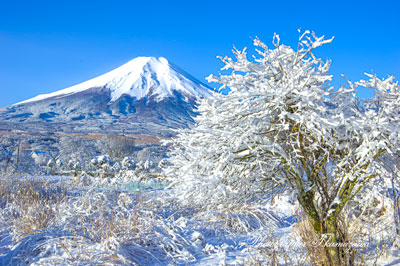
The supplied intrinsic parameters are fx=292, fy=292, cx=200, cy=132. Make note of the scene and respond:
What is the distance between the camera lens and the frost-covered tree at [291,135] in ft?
9.88

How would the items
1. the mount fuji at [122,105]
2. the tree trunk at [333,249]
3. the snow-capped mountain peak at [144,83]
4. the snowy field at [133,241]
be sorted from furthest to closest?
the snow-capped mountain peak at [144,83]
the mount fuji at [122,105]
the snowy field at [133,241]
the tree trunk at [333,249]

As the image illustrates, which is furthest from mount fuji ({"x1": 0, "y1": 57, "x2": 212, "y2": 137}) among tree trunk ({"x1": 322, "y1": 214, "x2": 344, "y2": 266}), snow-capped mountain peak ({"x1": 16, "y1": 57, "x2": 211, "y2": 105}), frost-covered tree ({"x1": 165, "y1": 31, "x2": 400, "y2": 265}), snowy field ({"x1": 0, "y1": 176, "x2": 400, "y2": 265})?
tree trunk ({"x1": 322, "y1": 214, "x2": 344, "y2": 266})

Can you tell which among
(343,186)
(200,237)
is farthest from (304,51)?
(200,237)

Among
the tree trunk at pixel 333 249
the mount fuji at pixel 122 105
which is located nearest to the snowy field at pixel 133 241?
the tree trunk at pixel 333 249

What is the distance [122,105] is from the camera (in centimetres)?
10231

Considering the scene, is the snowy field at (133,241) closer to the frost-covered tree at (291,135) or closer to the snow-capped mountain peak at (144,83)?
the frost-covered tree at (291,135)

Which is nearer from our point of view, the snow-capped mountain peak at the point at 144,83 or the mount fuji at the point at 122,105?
the mount fuji at the point at 122,105

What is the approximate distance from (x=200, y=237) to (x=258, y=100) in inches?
94.9

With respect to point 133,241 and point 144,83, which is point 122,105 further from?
point 133,241

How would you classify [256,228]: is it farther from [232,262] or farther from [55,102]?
[55,102]

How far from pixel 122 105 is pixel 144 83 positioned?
2876 centimetres

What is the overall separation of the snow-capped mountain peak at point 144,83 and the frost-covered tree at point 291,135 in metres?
103

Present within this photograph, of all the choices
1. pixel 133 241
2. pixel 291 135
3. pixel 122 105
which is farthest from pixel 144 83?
pixel 291 135

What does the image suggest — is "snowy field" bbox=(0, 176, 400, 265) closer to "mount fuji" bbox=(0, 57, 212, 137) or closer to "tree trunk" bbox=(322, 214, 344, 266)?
"tree trunk" bbox=(322, 214, 344, 266)
